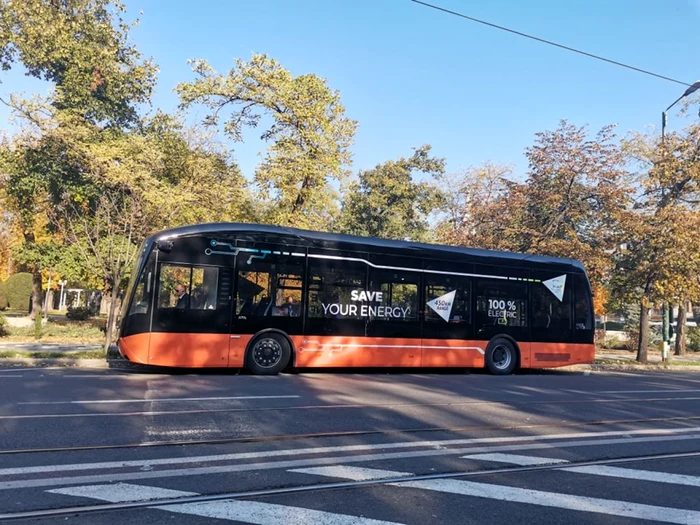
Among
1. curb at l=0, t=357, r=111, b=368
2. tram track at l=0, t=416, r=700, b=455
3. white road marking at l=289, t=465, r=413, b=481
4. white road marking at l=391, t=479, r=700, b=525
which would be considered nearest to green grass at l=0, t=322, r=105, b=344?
curb at l=0, t=357, r=111, b=368

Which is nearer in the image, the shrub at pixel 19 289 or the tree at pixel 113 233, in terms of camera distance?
the tree at pixel 113 233

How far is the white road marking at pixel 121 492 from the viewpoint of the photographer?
4801 mm

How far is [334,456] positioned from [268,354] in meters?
7.46

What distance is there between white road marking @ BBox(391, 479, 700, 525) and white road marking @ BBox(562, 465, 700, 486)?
919mm

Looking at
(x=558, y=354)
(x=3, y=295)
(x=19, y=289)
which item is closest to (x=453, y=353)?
(x=558, y=354)

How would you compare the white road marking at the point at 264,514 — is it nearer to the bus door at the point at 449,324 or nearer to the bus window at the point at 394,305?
the bus window at the point at 394,305

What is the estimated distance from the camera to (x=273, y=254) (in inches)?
546

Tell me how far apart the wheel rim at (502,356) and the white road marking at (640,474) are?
10.2 metres

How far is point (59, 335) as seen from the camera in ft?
73.6

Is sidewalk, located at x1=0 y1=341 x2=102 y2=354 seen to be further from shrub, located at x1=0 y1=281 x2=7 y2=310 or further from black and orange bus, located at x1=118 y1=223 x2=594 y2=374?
shrub, located at x1=0 y1=281 x2=7 y2=310

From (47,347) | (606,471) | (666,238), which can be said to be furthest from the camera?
(666,238)

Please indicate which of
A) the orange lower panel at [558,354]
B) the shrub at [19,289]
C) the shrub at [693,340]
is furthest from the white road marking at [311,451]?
the shrub at [19,289]

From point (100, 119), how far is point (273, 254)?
54.8 ft

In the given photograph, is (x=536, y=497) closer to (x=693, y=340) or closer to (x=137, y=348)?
(x=137, y=348)
